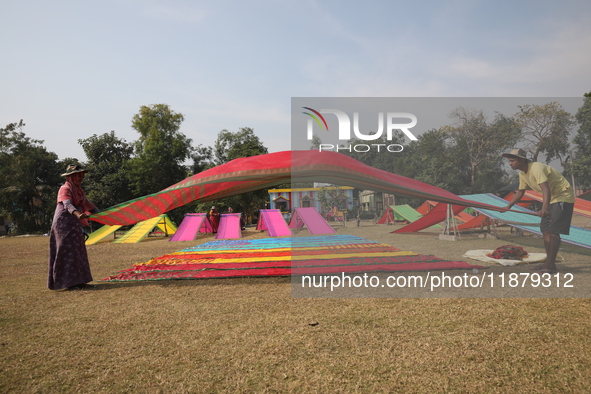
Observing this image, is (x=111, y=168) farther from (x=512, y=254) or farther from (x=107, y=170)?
(x=512, y=254)

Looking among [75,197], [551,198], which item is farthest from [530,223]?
[75,197]

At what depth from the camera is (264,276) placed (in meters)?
5.42

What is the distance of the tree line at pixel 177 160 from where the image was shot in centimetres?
2692

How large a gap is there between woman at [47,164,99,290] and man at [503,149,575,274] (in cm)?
645

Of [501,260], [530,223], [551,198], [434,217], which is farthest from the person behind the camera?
[434,217]

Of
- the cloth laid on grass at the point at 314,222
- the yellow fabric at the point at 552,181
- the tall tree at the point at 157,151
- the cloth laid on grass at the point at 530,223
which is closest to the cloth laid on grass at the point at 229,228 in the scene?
the cloth laid on grass at the point at 314,222

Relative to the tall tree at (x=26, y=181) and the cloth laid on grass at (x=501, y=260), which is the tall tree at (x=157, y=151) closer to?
the tall tree at (x=26, y=181)

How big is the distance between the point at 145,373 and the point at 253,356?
29.1 inches

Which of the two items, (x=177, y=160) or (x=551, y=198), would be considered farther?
(x=177, y=160)

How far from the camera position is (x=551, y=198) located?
490cm

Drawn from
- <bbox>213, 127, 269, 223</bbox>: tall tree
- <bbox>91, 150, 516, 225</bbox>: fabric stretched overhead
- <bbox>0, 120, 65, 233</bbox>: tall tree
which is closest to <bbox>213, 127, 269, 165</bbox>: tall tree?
<bbox>213, 127, 269, 223</bbox>: tall tree

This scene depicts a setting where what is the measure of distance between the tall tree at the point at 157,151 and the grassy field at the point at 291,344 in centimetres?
2678

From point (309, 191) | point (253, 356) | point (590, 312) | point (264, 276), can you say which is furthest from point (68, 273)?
point (309, 191)

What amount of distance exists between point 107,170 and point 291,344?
32393 mm
